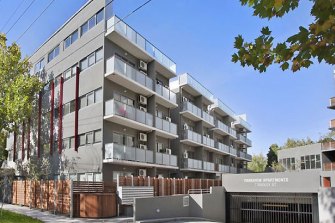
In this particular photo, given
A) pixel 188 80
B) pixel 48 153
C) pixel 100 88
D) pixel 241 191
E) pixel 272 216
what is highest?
pixel 188 80

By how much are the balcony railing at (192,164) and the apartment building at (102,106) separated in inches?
20.1

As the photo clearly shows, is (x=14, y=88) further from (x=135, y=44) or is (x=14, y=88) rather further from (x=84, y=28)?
(x=135, y=44)

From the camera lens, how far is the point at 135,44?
1178 inches

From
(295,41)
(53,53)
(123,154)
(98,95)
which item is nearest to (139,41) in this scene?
(98,95)

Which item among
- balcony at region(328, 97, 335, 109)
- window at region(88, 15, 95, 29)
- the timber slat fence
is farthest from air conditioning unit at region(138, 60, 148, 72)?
balcony at region(328, 97, 335, 109)

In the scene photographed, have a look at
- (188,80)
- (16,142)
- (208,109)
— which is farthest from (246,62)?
(208,109)

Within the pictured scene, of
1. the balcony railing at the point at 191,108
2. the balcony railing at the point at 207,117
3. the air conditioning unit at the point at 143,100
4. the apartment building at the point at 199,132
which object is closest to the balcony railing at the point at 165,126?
the air conditioning unit at the point at 143,100

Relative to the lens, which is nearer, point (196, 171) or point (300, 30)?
point (300, 30)

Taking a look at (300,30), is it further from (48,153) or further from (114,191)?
(48,153)

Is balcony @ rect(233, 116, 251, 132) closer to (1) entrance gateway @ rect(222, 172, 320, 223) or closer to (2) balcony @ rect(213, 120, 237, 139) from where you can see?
(2) balcony @ rect(213, 120, 237, 139)

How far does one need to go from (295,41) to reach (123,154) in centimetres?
2351

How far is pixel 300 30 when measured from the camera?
146 inches

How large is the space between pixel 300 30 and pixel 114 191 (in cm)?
2150

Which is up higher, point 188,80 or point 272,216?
point 188,80
